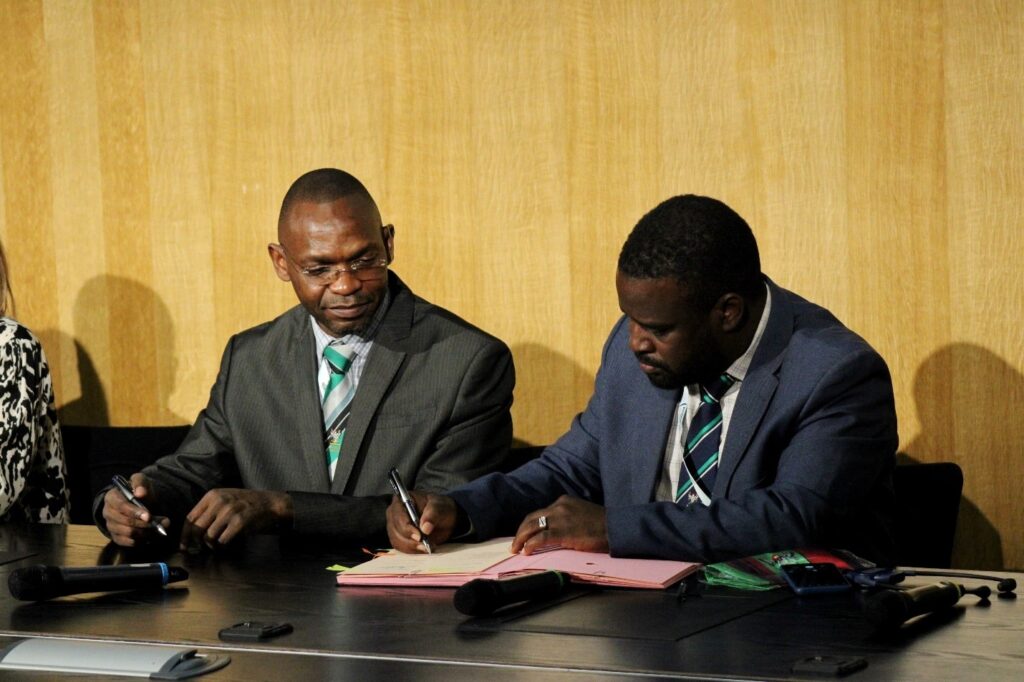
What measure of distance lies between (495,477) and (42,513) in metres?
1.82

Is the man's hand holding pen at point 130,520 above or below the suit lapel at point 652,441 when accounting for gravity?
below

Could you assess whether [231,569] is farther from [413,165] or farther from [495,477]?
[413,165]

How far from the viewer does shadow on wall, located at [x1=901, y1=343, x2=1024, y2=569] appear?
3980 mm

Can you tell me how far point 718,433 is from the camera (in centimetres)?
297

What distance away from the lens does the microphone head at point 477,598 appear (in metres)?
Answer: 2.17

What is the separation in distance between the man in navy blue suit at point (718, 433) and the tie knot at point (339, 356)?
788 millimetres

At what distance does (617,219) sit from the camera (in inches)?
170

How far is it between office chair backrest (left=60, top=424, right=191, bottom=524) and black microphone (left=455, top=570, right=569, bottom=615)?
2503 millimetres

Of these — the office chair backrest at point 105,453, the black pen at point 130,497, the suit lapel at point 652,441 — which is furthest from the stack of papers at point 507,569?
the office chair backrest at point 105,453

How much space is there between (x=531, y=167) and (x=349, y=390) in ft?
3.56

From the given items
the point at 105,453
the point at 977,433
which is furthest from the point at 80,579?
the point at 977,433

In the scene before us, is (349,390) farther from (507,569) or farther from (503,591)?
(503,591)

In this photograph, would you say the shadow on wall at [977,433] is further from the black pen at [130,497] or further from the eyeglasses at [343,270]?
the black pen at [130,497]

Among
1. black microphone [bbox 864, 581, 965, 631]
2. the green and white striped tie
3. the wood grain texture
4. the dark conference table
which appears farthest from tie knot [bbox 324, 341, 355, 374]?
black microphone [bbox 864, 581, 965, 631]
